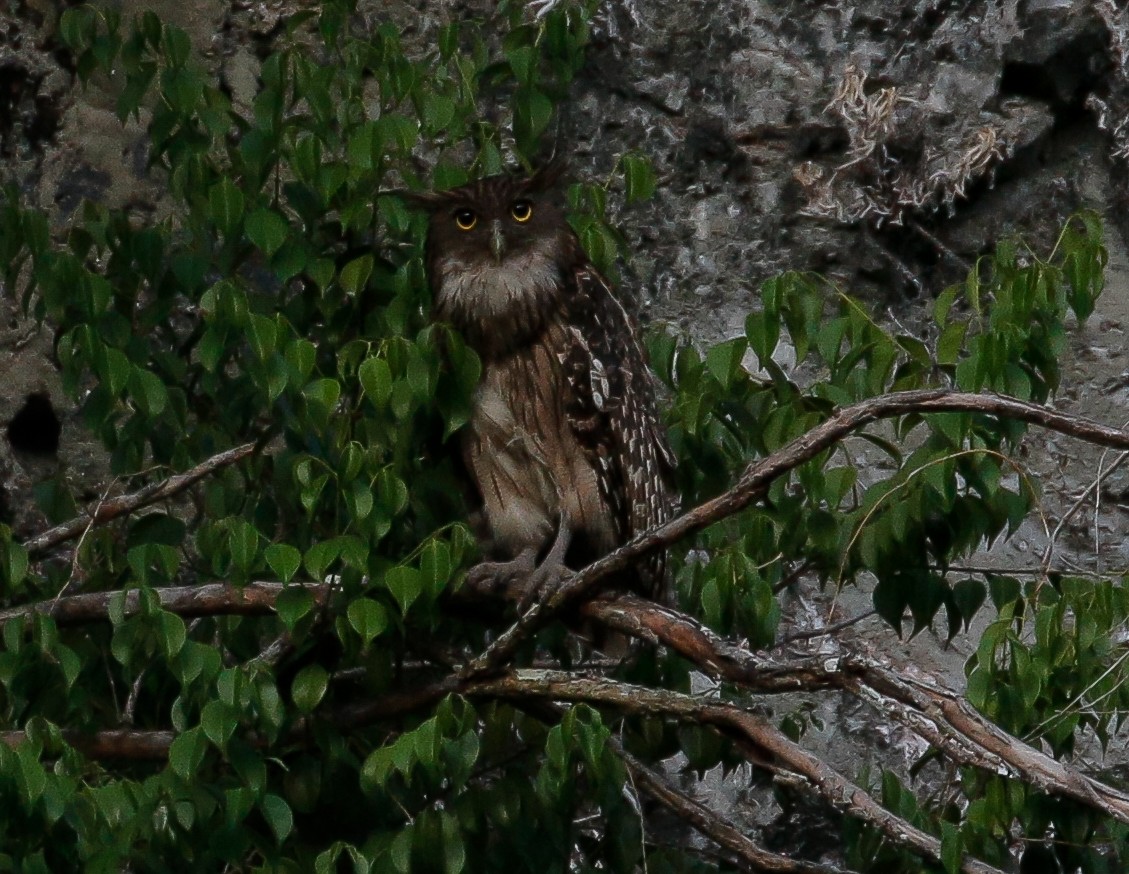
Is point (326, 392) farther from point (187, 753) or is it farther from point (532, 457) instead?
point (532, 457)

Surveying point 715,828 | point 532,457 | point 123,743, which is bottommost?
point 715,828

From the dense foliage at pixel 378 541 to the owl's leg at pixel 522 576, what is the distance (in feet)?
0.22

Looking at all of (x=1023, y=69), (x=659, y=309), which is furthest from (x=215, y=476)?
(x=1023, y=69)

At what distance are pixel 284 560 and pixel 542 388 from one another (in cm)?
123

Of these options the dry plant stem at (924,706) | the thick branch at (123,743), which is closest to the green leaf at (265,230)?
the thick branch at (123,743)

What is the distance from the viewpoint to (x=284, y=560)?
2.99 metres

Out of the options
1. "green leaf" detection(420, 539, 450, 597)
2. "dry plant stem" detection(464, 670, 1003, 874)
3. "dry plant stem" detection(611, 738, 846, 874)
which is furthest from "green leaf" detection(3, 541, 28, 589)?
"dry plant stem" detection(611, 738, 846, 874)

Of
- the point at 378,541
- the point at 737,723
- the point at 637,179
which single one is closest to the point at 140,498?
the point at 378,541

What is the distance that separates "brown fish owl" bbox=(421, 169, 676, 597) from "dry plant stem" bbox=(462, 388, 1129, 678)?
2.88 ft

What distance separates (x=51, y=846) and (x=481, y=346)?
55.5 inches

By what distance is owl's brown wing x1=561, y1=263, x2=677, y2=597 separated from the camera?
4105mm

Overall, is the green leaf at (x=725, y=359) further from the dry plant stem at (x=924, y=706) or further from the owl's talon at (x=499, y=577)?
the owl's talon at (x=499, y=577)

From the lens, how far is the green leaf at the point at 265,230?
3438mm

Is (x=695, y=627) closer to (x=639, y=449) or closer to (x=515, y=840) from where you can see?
(x=515, y=840)
